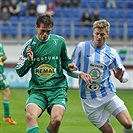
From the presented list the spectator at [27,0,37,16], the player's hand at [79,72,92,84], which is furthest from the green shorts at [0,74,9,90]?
the spectator at [27,0,37,16]

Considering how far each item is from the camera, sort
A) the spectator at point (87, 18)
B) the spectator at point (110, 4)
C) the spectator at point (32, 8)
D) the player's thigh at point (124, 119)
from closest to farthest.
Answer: the player's thigh at point (124, 119) < the spectator at point (87, 18) < the spectator at point (32, 8) < the spectator at point (110, 4)

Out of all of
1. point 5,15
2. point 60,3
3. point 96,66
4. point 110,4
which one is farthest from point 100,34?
point 110,4

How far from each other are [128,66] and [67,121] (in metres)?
10.3

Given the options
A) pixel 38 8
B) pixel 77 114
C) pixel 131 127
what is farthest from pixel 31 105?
pixel 38 8

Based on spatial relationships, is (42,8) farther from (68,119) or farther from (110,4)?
(68,119)

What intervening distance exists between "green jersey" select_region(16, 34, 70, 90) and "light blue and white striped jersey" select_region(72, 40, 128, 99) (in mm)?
420

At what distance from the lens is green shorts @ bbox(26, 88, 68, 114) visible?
8234 mm

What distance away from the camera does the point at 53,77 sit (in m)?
8.50

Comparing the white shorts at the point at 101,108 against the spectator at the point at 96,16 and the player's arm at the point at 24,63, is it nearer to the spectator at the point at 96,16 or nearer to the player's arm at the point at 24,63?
the player's arm at the point at 24,63

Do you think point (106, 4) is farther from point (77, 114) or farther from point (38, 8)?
point (77, 114)

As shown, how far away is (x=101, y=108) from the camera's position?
887 cm

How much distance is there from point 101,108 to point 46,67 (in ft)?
3.86

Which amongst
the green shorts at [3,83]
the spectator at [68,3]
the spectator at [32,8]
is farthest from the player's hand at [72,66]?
the spectator at [68,3]

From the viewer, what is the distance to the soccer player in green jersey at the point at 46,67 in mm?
8266
